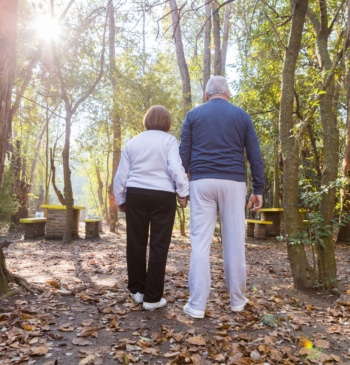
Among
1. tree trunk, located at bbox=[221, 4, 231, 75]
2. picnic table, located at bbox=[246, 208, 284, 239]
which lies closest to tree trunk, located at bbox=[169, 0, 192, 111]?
tree trunk, located at bbox=[221, 4, 231, 75]

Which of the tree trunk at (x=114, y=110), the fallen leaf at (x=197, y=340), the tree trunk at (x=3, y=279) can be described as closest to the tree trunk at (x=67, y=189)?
the tree trunk at (x=114, y=110)

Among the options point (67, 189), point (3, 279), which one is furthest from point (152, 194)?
point (67, 189)

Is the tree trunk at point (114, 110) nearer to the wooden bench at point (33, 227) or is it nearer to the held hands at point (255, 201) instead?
the wooden bench at point (33, 227)

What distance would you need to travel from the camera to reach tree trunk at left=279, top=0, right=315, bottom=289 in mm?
4590

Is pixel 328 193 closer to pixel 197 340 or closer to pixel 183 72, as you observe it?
pixel 197 340

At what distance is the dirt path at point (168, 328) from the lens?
2713mm

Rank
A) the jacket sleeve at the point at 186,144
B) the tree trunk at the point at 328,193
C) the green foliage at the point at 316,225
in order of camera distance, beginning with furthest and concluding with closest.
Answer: the tree trunk at the point at 328,193
the green foliage at the point at 316,225
the jacket sleeve at the point at 186,144

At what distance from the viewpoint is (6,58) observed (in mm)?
3803

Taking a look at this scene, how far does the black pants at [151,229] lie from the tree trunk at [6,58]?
1472 millimetres

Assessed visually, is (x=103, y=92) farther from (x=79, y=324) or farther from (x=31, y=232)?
(x=79, y=324)

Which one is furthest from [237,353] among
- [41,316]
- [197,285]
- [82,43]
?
[82,43]

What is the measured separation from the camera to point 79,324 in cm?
322

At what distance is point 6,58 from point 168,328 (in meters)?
3.07

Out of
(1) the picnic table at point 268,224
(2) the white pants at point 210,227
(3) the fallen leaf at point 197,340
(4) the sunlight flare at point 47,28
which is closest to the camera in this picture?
(3) the fallen leaf at point 197,340
